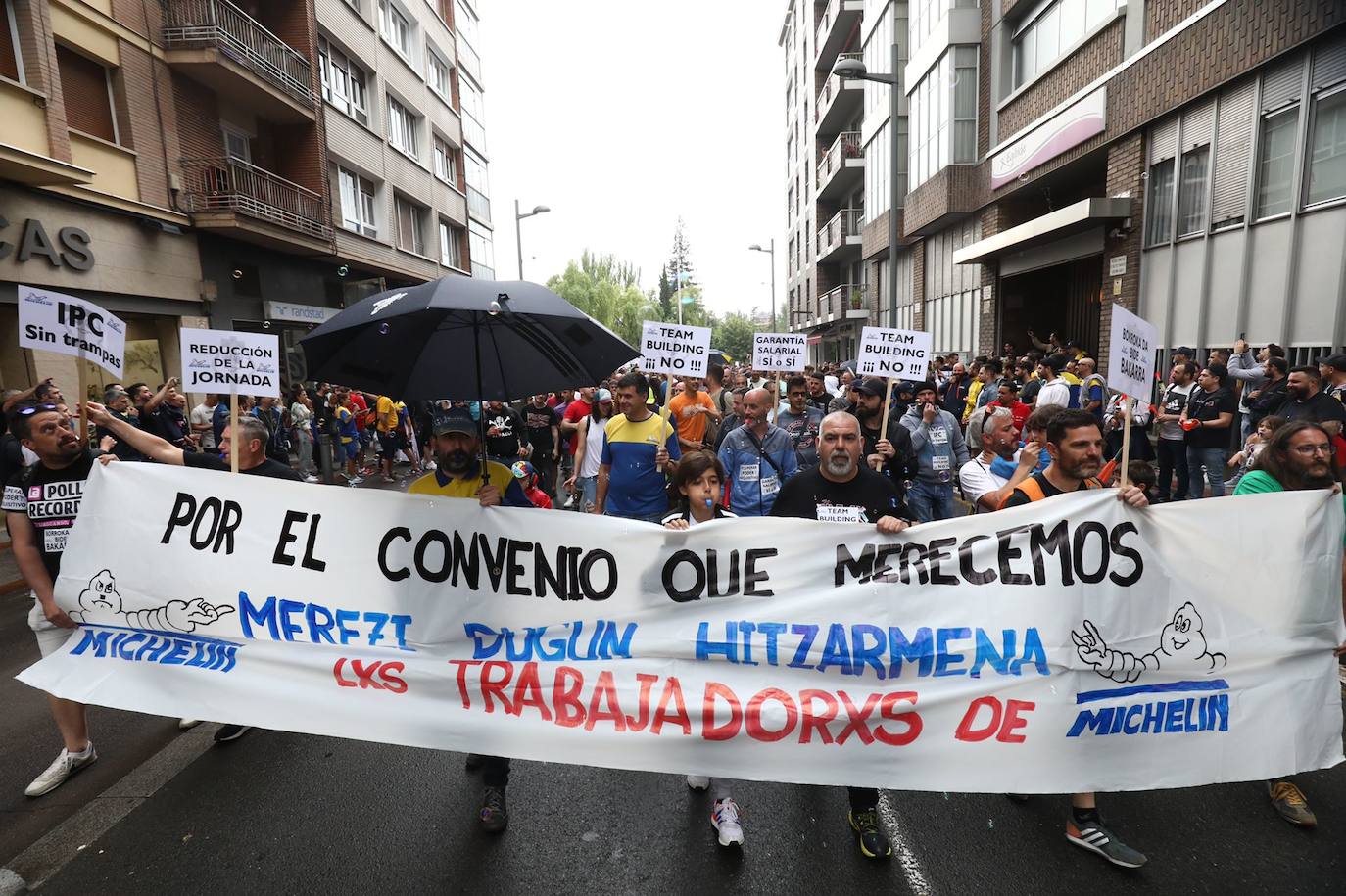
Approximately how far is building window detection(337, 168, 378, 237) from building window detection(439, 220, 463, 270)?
5.34 m

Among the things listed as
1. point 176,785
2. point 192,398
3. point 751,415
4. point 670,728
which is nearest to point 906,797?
point 670,728

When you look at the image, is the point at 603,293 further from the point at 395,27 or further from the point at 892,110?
the point at 892,110

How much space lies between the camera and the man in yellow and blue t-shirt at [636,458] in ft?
18.9

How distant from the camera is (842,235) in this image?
1404 inches

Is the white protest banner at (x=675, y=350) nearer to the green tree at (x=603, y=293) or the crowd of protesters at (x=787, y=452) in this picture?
the crowd of protesters at (x=787, y=452)

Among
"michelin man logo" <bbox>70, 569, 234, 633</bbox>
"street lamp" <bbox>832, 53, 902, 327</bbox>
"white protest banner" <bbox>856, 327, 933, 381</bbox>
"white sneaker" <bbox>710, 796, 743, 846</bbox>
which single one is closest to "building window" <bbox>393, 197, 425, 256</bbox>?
"street lamp" <bbox>832, 53, 902, 327</bbox>

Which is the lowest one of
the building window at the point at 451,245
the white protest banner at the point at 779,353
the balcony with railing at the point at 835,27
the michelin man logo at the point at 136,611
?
the michelin man logo at the point at 136,611

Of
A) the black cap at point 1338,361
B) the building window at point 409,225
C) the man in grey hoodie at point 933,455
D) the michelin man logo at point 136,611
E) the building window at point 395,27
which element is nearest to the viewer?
the michelin man logo at point 136,611

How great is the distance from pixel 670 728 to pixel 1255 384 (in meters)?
10.2

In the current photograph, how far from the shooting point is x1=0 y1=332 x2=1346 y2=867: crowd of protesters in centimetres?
346

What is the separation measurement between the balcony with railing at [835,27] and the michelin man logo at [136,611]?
34713 millimetres

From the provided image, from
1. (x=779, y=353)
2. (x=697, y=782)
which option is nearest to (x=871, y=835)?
(x=697, y=782)

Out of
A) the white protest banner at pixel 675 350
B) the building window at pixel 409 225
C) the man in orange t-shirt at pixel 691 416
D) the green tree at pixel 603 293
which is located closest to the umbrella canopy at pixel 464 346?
the white protest banner at pixel 675 350

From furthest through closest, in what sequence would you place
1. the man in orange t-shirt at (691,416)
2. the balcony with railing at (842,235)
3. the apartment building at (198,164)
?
the balcony with railing at (842,235)
the apartment building at (198,164)
the man in orange t-shirt at (691,416)
